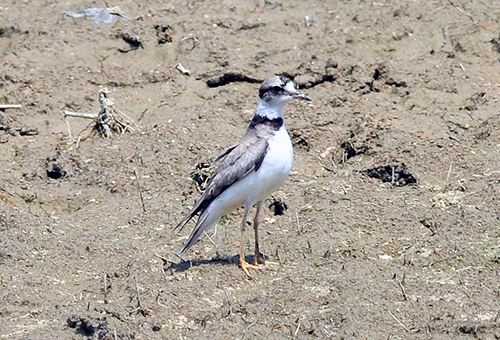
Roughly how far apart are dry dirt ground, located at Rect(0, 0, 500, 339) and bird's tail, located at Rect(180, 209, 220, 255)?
0.19 meters

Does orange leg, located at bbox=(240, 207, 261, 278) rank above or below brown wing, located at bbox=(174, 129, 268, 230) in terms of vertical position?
below

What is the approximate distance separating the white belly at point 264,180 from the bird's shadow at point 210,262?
39 centimetres

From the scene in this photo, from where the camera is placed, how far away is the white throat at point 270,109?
9.09m

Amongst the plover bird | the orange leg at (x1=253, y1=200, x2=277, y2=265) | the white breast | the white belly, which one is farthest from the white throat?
the orange leg at (x1=253, y1=200, x2=277, y2=265)

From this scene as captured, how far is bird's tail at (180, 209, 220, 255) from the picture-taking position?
874cm

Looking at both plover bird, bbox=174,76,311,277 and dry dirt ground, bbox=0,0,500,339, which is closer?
dry dirt ground, bbox=0,0,500,339

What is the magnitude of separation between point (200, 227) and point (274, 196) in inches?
46.5

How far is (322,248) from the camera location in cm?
877

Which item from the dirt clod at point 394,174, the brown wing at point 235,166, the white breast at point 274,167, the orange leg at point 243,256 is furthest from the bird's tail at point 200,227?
the dirt clod at point 394,174

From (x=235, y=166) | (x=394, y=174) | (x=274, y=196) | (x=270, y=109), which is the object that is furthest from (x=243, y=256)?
(x=394, y=174)

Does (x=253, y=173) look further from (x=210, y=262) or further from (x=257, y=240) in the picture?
(x=210, y=262)

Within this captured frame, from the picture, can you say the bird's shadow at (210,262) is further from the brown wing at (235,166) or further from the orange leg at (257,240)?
the brown wing at (235,166)

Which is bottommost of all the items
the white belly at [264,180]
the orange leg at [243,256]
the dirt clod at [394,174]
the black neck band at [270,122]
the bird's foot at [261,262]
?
the bird's foot at [261,262]

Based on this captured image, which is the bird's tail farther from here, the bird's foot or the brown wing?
the bird's foot
